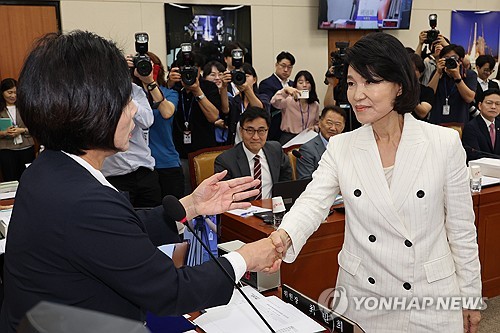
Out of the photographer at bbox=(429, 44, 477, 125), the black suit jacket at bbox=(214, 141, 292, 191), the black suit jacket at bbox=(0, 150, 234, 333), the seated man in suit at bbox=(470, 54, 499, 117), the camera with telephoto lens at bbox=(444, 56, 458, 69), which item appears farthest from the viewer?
the seated man in suit at bbox=(470, 54, 499, 117)

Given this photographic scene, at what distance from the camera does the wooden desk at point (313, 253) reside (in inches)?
109

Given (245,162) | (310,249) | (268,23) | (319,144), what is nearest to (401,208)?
(310,249)

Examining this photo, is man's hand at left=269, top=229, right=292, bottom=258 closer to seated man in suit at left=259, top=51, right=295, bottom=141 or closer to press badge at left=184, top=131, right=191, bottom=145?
press badge at left=184, top=131, right=191, bottom=145

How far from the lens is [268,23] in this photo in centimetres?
675

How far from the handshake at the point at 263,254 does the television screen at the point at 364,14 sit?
5.93 metres

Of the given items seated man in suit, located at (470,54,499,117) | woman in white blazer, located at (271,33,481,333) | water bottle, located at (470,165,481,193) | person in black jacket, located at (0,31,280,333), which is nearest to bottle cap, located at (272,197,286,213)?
woman in white blazer, located at (271,33,481,333)

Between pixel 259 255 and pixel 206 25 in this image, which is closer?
pixel 259 255

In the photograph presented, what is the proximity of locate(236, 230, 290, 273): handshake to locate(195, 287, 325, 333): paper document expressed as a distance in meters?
0.17

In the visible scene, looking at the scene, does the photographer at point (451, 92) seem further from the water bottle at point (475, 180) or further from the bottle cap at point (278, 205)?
the bottle cap at point (278, 205)

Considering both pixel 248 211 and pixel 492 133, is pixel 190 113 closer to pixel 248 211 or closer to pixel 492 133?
pixel 248 211

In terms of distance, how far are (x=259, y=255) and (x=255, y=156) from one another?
7.07 feet

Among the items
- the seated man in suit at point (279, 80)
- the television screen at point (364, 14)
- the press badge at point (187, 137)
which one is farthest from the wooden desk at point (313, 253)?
the television screen at point (364, 14)

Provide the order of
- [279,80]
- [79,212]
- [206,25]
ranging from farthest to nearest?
[206,25], [279,80], [79,212]

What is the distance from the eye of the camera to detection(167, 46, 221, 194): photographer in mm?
4188
